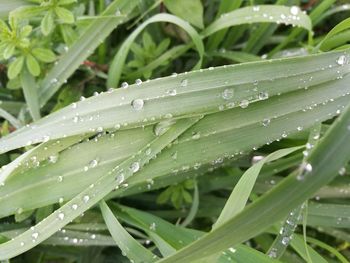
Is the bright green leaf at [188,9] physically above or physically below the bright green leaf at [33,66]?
→ above

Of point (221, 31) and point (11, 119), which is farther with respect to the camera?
point (221, 31)

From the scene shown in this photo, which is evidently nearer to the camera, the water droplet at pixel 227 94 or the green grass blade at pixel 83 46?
the water droplet at pixel 227 94

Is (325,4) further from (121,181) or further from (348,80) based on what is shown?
(121,181)

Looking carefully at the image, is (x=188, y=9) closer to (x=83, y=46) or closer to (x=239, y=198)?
(x=83, y=46)

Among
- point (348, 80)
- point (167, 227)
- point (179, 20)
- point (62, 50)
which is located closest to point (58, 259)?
point (167, 227)

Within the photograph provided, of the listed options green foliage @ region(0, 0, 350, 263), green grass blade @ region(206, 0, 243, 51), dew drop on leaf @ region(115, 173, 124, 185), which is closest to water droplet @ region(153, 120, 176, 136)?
green foliage @ region(0, 0, 350, 263)

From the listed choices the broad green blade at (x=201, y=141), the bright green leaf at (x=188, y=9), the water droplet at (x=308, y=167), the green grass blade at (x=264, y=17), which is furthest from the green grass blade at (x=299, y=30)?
the water droplet at (x=308, y=167)

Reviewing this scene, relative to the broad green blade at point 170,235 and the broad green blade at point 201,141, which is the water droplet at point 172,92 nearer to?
the broad green blade at point 201,141

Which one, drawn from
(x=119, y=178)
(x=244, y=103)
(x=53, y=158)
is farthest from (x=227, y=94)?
(x=53, y=158)

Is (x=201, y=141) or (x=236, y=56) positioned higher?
(x=236, y=56)
